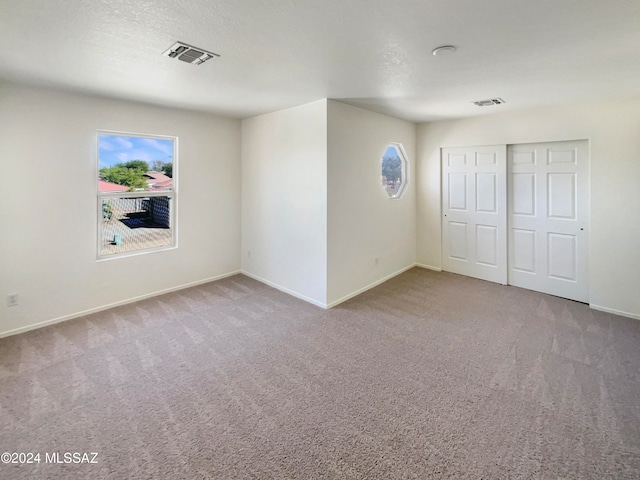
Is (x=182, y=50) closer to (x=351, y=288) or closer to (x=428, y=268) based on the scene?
(x=351, y=288)

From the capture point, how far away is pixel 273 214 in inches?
177

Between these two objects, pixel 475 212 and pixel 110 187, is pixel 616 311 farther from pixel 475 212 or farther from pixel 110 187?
pixel 110 187

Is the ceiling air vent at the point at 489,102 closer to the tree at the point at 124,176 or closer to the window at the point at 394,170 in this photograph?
the window at the point at 394,170

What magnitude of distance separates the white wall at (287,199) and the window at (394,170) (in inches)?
53.4

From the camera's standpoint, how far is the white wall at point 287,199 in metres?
3.80

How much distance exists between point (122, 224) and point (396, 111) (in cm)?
392

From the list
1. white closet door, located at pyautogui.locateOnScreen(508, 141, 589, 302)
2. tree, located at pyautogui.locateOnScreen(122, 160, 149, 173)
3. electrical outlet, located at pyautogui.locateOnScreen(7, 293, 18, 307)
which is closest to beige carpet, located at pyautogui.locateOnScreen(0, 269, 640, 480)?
electrical outlet, located at pyautogui.locateOnScreen(7, 293, 18, 307)

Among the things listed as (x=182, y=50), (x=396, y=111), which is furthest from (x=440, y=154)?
(x=182, y=50)

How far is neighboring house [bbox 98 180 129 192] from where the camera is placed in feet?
12.2

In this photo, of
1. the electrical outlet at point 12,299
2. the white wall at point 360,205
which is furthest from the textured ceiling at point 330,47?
the electrical outlet at point 12,299

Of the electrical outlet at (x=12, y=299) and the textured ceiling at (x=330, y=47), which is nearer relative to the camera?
the textured ceiling at (x=330, y=47)

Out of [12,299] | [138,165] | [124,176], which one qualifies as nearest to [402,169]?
[138,165]

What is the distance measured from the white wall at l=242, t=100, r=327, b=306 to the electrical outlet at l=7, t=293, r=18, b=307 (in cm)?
272

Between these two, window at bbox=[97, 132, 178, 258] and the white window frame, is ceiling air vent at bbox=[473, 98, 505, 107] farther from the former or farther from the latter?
window at bbox=[97, 132, 178, 258]
